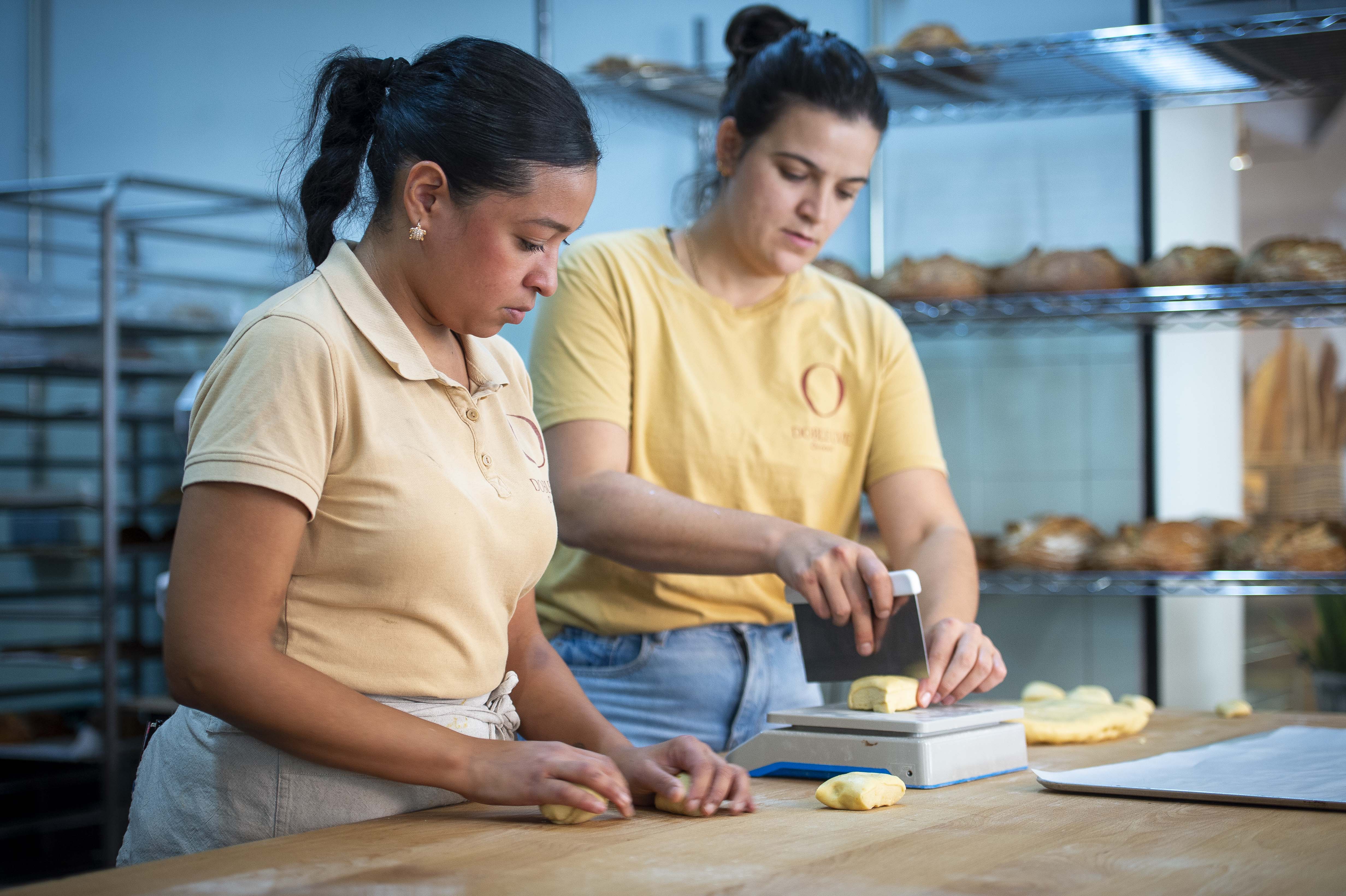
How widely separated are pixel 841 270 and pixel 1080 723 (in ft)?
4.90

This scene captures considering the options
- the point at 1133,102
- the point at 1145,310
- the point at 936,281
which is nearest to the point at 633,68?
the point at 936,281

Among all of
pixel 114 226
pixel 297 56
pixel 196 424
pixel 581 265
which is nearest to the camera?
pixel 196 424

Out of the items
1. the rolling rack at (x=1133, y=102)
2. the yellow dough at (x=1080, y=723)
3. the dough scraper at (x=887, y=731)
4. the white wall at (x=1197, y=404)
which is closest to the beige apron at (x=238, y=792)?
the dough scraper at (x=887, y=731)

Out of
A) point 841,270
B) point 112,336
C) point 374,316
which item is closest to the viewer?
point 374,316

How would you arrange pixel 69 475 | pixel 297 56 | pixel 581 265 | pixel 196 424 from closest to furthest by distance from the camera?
pixel 196 424 → pixel 581 265 → pixel 297 56 → pixel 69 475

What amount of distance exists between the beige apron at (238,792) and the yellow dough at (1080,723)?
27.6 inches

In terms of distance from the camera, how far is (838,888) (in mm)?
825

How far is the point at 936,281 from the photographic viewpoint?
2.67m

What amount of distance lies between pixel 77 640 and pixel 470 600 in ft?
11.8

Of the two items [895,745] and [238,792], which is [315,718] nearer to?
[238,792]

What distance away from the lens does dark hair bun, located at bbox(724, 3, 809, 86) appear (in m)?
1.72

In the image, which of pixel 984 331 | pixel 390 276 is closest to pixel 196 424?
pixel 390 276

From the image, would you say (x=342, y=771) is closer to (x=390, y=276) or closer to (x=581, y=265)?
(x=390, y=276)

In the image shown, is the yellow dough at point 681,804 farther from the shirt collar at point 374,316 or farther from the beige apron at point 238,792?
the shirt collar at point 374,316
